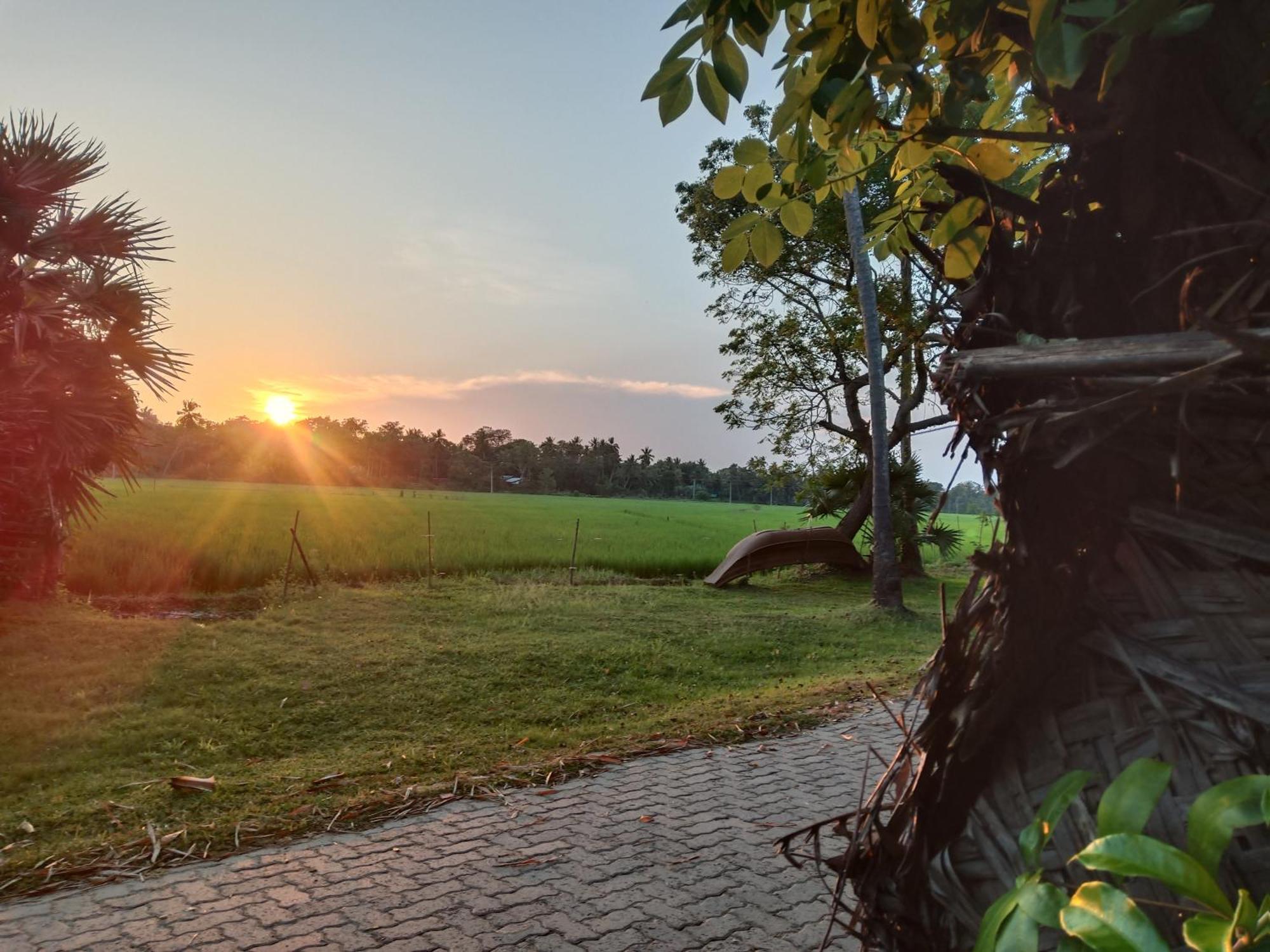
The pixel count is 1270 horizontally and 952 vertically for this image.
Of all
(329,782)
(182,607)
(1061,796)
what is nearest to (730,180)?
(1061,796)

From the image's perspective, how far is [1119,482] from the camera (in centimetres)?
78

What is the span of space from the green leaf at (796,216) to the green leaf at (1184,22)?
32.7 inches

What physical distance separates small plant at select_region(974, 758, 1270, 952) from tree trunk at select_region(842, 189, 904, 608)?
10900 millimetres

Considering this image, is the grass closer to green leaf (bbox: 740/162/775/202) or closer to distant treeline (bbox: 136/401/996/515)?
green leaf (bbox: 740/162/775/202)

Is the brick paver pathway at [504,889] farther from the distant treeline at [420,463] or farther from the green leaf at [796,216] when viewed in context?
the distant treeline at [420,463]

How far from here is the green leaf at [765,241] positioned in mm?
1477

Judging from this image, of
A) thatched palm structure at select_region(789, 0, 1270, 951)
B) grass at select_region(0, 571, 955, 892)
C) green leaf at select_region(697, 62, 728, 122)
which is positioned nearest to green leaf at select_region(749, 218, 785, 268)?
green leaf at select_region(697, 62, 728, 122)

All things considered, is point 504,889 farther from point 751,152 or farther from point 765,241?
point 751,152

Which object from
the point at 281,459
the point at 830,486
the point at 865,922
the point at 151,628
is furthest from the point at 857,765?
the point at 281,459

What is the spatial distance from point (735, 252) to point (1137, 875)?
1.18m

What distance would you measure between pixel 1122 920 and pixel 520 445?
90.8 metres

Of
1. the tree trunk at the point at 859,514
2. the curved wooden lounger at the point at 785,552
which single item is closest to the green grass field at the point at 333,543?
the tree trunk at the point at 859,514

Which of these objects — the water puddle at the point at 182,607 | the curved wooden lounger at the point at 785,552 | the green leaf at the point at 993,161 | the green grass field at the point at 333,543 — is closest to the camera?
the green leaf at the point at 993,161

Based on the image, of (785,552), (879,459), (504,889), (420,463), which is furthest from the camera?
(420,463)
